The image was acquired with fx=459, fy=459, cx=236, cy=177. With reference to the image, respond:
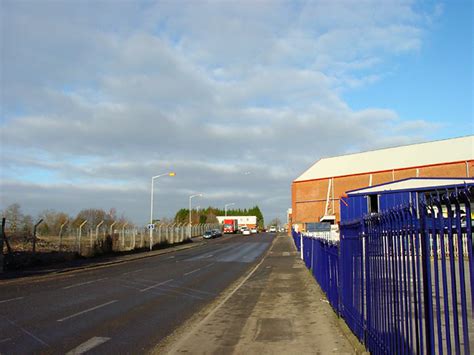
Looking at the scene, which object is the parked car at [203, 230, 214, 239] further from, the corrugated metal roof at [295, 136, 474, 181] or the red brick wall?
the corrugated metal roof at [295, 136, 474, 181]

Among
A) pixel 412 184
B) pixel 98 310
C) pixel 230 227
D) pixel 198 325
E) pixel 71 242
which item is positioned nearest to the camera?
pixel 198 325

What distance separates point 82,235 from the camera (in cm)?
3388

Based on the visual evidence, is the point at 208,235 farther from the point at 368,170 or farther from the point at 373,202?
the point at 373,202

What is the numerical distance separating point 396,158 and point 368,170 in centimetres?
442

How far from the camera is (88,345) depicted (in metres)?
8.09

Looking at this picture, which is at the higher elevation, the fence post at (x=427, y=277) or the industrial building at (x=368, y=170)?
the industrial building at (x=368, y=170)

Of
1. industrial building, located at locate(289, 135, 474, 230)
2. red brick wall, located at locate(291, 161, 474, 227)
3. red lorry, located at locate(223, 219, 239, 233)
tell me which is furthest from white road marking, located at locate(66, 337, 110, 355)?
red lorry, located at locate(223, 219, 239, 233)

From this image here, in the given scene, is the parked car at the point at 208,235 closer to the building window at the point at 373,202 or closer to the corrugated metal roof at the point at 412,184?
the corrugated metal roof at the point at 412,184

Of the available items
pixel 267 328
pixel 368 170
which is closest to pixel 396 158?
pixel 368 170

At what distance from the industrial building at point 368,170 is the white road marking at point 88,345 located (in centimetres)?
5180

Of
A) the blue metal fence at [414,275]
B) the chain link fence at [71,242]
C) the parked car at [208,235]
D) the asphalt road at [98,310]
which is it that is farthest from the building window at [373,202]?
the parked car at [208,235]

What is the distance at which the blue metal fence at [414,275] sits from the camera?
9.56 feet

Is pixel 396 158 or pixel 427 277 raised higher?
pixel 396 158

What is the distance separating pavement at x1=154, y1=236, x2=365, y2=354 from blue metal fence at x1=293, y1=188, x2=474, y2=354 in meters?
0.83
